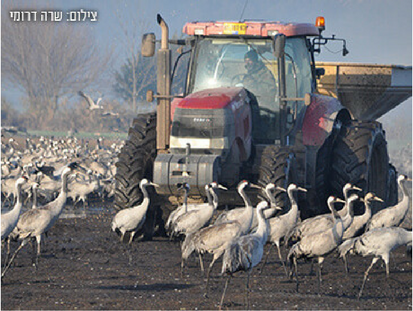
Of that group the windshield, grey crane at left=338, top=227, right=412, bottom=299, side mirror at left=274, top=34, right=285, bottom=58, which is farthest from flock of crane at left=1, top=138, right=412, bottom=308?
side mirror at left=274, top=34, right=285, bottom=58

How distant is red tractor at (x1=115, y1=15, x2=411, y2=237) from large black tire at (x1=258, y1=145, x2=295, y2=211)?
2cm

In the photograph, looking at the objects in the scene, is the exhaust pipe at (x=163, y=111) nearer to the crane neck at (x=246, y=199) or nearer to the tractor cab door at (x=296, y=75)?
the crane neck at (x=246, y=199)

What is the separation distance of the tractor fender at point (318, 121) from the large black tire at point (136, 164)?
8.08ft

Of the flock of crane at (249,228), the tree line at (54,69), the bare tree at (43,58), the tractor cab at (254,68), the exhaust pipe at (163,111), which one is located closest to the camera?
the flock of crane at (249,228)

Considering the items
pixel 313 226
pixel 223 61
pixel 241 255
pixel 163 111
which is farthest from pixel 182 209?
pixel 241 255

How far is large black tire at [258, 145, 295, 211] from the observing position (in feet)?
39.0

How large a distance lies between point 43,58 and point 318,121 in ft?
228

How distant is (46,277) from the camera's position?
10555 mm

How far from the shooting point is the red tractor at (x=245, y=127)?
11.8m

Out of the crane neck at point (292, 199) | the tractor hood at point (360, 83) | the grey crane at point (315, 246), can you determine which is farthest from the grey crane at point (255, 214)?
the tractor hood at point (360, 83)

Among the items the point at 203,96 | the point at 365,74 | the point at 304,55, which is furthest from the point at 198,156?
the point at 365,74

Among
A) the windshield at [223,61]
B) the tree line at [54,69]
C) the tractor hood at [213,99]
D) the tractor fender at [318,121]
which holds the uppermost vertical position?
the windshield at [223,61]

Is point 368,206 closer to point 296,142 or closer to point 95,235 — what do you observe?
point 296,142

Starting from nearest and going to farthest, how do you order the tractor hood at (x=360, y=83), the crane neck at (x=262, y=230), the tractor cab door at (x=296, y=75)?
the crane neck at (x=262, y=230) < the tractor cab door at (x=296, y=75) < the tractor hood at (x=360, y=83)
